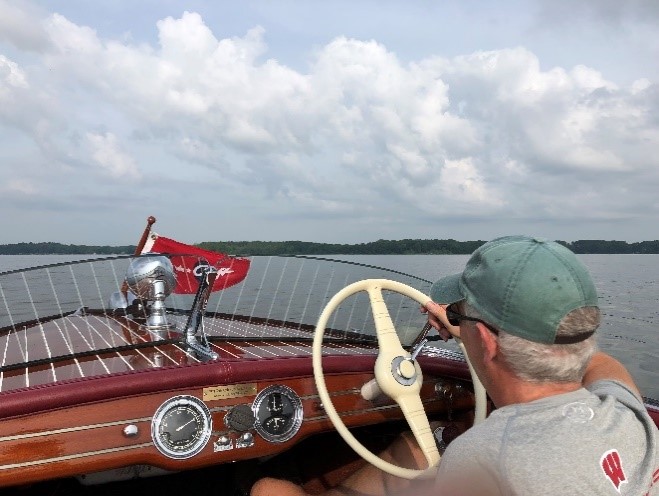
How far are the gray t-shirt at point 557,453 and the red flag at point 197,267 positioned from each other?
1.98 metres

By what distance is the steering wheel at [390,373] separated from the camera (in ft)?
8.21

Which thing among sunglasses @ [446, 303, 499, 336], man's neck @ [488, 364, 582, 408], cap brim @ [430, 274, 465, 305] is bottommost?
man's neck @ [488, 364, 582, 408]

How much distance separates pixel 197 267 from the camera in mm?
3109

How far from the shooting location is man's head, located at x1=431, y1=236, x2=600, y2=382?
56.7 inches

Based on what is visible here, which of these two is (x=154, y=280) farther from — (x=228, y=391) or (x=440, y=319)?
(x=440, y=319)

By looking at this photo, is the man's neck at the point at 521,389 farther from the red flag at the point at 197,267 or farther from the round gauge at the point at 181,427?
the red flag at the point at 197,267

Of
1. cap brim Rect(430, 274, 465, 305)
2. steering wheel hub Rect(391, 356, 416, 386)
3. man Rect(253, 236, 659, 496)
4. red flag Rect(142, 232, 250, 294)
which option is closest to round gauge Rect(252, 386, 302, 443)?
steering wheel hub Rect(391, 356, 416, 386)

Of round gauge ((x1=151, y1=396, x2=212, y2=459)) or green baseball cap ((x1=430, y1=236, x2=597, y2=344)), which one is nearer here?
green baseball cap ((x1=430, y1=236, x2=597, y2=344))

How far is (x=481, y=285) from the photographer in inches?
61.4

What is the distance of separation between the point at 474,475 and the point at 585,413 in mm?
280

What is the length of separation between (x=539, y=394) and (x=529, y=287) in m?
0.25

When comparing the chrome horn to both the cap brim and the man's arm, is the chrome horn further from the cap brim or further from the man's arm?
the man's arm

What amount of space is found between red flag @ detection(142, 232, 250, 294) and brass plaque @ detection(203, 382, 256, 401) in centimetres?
67

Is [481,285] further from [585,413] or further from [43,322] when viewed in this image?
[43,322]
